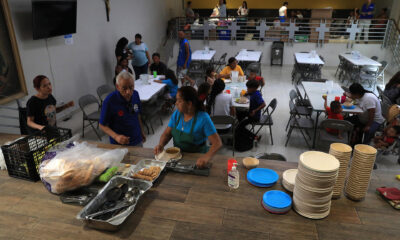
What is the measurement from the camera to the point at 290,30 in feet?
38.0

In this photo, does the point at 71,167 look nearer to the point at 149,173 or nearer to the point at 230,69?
the point at 149,173

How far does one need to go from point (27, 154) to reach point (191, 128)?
1.29 m

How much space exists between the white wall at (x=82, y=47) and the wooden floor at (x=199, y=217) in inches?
144

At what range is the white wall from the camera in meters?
5.12

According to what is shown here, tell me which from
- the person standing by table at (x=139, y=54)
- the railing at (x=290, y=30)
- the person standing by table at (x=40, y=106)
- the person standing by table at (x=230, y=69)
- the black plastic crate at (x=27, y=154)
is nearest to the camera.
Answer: the black plastic crate at (x=27, y=154)

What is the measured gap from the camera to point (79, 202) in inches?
74.4

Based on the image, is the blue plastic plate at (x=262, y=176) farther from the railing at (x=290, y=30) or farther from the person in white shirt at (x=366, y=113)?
the railing at (x=290, y=30)

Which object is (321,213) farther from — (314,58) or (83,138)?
(314,58)

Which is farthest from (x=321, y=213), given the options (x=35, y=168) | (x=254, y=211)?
(x=35, y=168)

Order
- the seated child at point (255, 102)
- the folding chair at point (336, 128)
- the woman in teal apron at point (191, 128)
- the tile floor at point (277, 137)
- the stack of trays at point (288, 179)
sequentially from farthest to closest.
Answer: the seated child at point (255, 102), the tile floor at point (277, 137), the folding chair at point (336, 128), the woman in teal apron at point (191, 128), the stack of trays at point (288, 179)

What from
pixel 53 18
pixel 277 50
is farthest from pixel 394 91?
pixel 277 50

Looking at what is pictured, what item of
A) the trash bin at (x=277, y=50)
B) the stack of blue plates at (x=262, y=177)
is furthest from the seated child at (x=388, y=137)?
the trash bin at (x=277, y=50)

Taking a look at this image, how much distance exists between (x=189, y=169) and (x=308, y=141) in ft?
12.1

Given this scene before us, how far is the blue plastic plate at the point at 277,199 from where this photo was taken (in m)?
1.83
